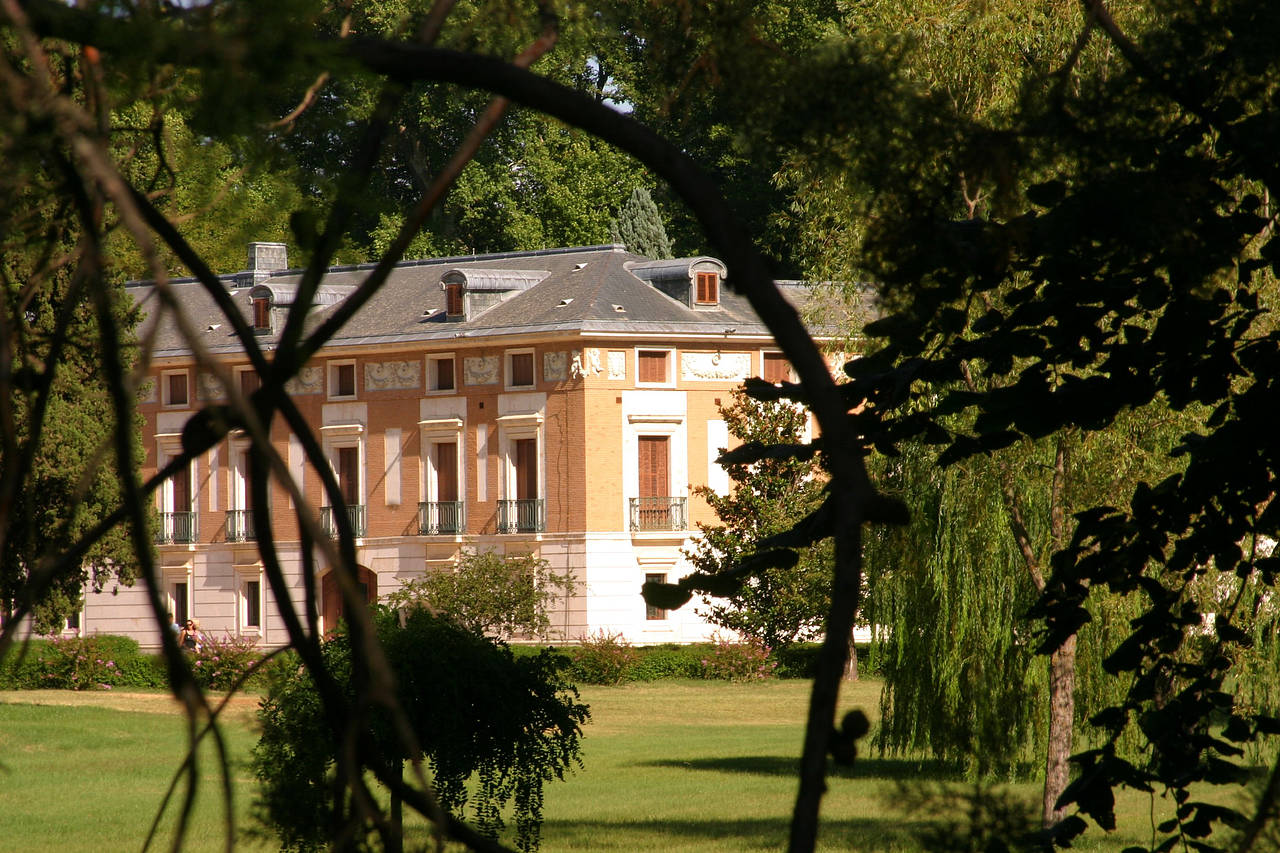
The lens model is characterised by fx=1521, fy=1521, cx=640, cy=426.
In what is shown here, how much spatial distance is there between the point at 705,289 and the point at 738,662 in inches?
337

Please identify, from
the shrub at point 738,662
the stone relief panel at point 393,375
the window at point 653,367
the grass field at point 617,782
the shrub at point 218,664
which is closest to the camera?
the grass field at point 617,782

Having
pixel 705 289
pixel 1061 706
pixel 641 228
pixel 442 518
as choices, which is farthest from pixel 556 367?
pixel 1061 706

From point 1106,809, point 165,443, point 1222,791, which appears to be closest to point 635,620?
point 165,443

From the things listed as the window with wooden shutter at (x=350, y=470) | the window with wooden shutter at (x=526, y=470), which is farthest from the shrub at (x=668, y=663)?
the window with wooden shutter at (x=350, y=470)

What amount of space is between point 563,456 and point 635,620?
420 cm

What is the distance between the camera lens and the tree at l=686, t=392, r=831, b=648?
2719cm

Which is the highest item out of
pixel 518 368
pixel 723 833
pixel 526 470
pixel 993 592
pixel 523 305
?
pixel 523 305

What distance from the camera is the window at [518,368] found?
114ft

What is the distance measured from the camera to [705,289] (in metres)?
35.2

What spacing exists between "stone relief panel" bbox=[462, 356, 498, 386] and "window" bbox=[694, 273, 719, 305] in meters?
4.89

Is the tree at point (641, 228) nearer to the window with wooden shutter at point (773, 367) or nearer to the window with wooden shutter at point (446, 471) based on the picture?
the window with wooden shutter at point (773, 367)

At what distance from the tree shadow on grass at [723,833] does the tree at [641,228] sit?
28.9 m

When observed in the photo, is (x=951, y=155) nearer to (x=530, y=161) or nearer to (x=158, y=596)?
(x=158, y=596)

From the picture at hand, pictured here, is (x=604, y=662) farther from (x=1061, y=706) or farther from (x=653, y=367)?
(x=1061, y=706)
